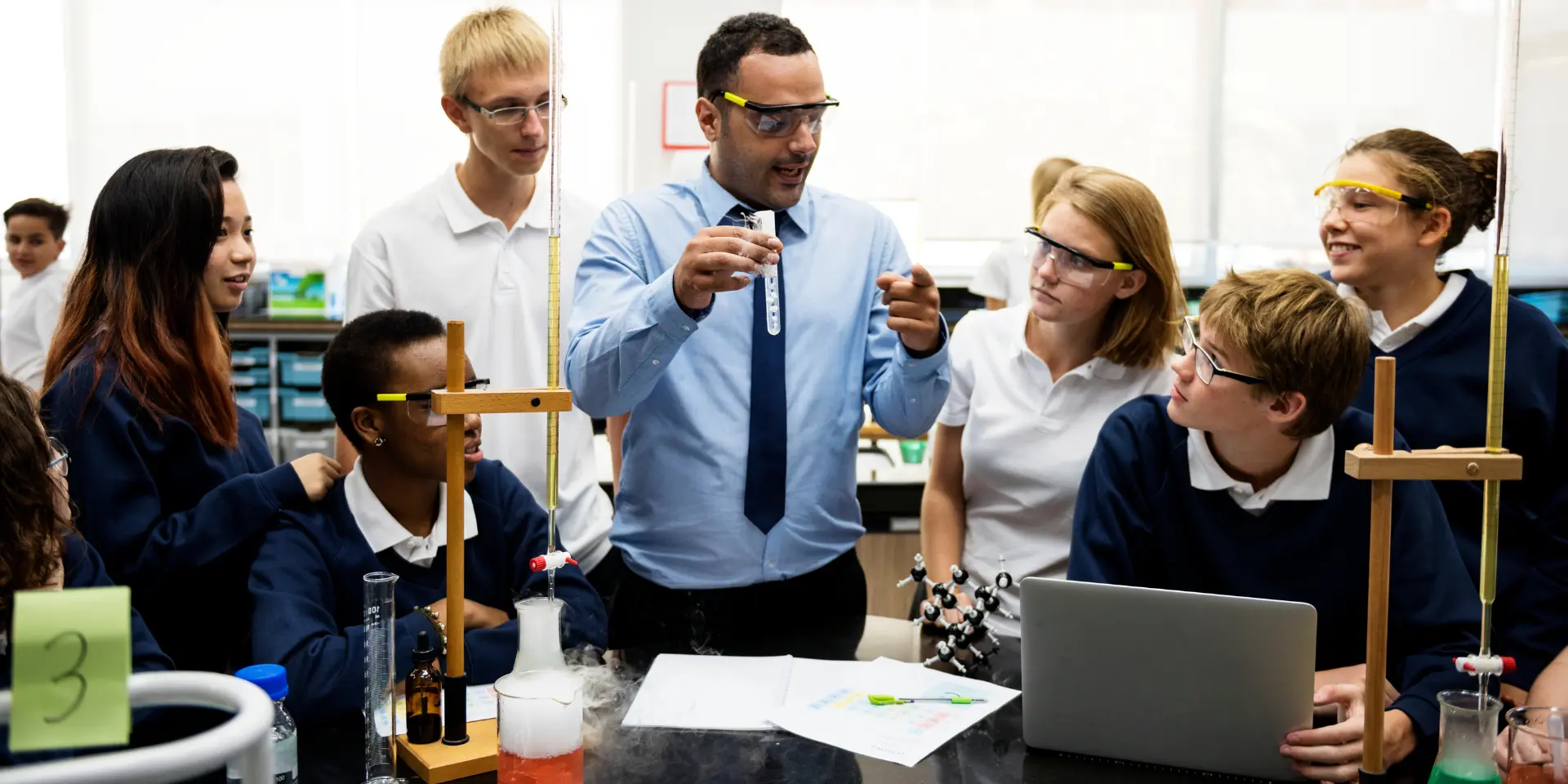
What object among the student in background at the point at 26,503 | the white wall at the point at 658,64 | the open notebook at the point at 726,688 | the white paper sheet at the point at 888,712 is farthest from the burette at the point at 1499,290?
the white wall at the point at 658,64

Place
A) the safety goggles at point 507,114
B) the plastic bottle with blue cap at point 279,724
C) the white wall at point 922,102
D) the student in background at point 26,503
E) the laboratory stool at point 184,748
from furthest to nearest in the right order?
the white wall at point 922,102, the safety goggles at point 507,114, the plastic bottle with blue cap at point 279,724, the student in background at point 26,503, the laboratory stool at point 184,748

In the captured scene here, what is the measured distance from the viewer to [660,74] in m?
5.46

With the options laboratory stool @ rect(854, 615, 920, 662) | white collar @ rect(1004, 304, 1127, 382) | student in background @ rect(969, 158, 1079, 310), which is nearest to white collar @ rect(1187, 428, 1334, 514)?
white collar @ rect(1004, 304, 1127, 382)

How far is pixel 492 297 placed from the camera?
2.25m

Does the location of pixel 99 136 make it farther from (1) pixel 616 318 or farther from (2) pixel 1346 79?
(2) pixel 1346 79

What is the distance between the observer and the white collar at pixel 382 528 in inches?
65.9

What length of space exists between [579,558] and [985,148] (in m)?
4.51

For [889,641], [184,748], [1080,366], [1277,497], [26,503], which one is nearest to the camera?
[184,748]

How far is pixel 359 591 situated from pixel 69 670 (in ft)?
3.39

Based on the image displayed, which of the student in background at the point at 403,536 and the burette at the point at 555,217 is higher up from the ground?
the burette at the point at 555,217

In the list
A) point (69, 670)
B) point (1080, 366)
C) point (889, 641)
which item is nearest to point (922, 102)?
point (1080, 366)

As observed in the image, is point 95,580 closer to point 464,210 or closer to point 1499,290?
point 464,210

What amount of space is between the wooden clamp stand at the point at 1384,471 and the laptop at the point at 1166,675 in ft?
0.29

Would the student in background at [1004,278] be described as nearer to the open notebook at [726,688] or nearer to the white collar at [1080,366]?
the white collar at [1080,366]
